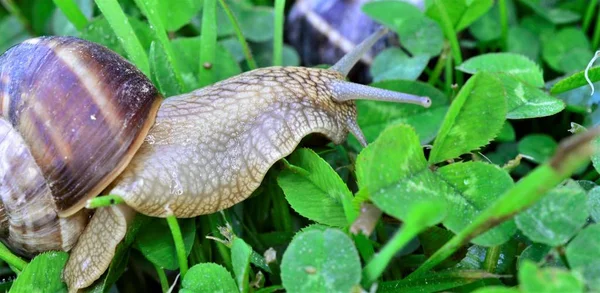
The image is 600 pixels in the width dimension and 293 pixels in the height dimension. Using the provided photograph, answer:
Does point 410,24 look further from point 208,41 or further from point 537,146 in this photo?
point 208,41

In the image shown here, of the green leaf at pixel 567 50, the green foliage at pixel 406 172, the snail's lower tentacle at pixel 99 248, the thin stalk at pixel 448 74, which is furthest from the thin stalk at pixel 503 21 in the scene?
the snail's lower tentacle at pixel 99 248

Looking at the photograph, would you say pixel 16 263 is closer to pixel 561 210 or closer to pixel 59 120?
pixel 59 120

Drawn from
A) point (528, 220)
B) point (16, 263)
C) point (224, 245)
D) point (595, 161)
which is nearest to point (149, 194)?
point (224, 245)

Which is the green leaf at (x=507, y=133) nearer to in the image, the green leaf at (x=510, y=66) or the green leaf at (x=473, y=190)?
the green leaf at (x=510, y=66)

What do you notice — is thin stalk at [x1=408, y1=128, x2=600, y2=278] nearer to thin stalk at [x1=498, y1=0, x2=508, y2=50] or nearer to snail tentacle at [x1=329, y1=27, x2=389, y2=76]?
snail tentacle at [x1=329, y1=27, x2=389, y2=76]

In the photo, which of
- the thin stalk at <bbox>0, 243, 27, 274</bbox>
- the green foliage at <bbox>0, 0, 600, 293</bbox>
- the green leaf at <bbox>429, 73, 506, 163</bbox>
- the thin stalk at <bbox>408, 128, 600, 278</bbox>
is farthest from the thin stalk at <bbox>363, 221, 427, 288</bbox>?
the thin stalk at <bbox>0, 243, 27, 274</bbox>

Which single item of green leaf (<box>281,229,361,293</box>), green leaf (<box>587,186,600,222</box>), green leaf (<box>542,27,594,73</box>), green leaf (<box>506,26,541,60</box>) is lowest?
green leaf (<box>542,27,594,73</box>)
